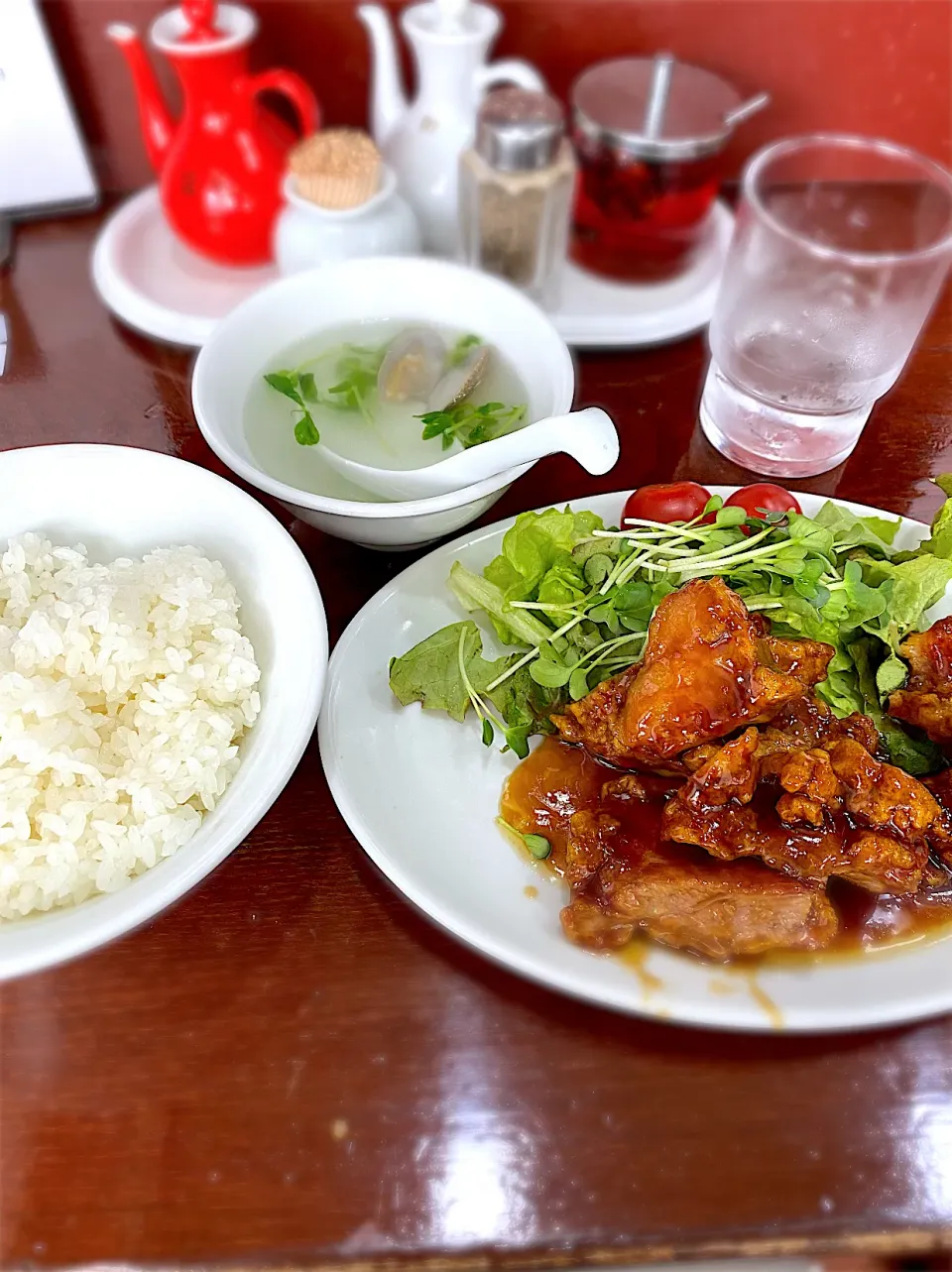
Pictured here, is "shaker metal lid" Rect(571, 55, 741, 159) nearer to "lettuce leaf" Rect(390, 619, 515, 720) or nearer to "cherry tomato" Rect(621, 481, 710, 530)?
"cherry tomato" Rect(621, 481, 710, 530)

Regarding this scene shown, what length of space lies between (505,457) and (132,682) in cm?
65

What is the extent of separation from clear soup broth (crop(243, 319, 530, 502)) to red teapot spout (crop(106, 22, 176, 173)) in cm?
71

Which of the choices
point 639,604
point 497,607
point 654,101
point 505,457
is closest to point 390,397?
point 505,457

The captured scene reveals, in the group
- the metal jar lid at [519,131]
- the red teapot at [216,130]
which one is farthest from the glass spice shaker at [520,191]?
the red teapot at [216,130]

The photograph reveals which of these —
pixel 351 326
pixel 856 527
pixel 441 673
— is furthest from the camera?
pixel 351 326

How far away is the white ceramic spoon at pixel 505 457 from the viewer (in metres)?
1.32

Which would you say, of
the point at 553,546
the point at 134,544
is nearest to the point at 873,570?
the point at 553,546

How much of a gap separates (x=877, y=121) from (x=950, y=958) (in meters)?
2.18

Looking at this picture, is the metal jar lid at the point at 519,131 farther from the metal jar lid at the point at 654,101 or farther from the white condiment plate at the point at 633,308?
the white condiment plate at the point at 633,308

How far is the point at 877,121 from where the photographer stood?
2.32 metres

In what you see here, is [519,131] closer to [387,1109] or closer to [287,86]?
[287,86]

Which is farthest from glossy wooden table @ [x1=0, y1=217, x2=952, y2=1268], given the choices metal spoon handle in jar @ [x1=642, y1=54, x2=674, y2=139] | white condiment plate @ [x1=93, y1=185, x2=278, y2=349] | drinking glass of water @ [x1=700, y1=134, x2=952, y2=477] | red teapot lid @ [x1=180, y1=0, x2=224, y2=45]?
metal spoon handle in jar @ [x1=642, y1=54, x2=674, y2=139]

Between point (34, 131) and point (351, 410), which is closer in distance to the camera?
point (351, 410)

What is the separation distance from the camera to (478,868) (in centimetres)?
125
